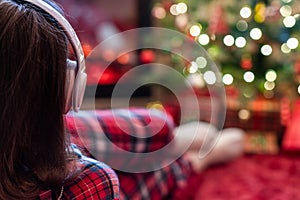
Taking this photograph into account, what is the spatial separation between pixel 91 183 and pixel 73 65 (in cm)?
17

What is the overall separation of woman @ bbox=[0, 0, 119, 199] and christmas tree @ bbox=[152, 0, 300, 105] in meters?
2.00

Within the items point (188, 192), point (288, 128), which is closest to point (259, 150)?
point (288, 128)

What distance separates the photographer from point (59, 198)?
1.93 feet

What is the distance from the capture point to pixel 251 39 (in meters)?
2.47

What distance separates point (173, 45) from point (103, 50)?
17.1 inches

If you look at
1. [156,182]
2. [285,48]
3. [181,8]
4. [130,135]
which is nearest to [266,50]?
[285,48]

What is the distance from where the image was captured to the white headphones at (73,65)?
0.55m

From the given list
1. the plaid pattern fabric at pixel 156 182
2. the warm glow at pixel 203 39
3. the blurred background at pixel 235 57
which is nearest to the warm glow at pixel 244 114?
the blurred background at pixel 235 57

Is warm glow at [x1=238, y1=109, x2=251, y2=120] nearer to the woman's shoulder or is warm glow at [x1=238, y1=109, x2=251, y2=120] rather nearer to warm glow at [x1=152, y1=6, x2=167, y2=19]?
warm glow at [x1=152, y1=6, x2=167, y2=19]

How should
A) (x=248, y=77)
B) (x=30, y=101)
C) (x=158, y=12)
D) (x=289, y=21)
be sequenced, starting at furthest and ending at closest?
(x=158, y=12) < (x=248, y=77) < (x=289, y=21) < (x=30, y=101)

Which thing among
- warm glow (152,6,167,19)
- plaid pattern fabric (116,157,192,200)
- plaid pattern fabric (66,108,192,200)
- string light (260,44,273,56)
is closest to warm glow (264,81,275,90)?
string light (260,44,273,56)

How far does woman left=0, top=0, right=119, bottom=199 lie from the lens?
20.4 inches

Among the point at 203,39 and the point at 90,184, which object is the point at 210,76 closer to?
the point at 203,39

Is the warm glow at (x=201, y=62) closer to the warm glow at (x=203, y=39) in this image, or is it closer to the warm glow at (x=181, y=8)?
the warm glow at (x=203, y=39)
